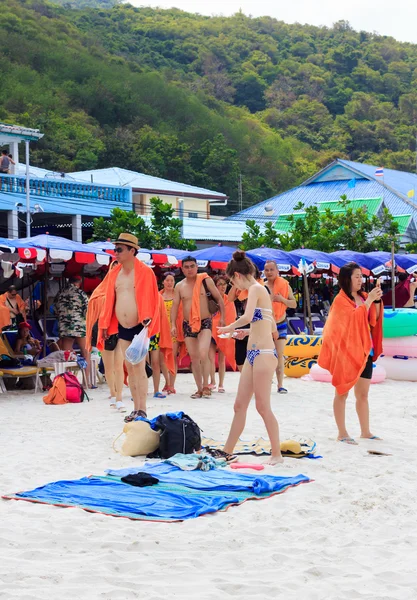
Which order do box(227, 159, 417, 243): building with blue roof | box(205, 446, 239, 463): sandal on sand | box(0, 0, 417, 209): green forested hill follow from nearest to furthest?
box(205, 446, 239, 463): sandal on sand → box(227, 159, 417, 243): building with blue roof → box(0, 0, 417, 209): green forested hill

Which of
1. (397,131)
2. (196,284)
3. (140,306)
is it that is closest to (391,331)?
(196,284)

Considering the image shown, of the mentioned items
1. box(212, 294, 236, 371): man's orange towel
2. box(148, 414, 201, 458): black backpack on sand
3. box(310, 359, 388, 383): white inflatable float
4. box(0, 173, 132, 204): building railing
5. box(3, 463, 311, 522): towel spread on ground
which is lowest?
box(310, 359, 388, 383): white inflatable float

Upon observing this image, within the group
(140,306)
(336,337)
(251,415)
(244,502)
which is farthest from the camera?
(251,415)

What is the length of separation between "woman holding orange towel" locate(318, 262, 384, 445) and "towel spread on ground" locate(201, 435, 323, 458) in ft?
1.51

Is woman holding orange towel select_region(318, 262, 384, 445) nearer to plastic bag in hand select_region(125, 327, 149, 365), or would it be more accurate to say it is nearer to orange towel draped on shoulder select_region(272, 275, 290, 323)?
plastic bag in hand select_region(125, 327, 149, 365)

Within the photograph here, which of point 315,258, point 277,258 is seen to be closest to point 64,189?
point 315,258

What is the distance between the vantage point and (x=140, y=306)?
7.89 metres

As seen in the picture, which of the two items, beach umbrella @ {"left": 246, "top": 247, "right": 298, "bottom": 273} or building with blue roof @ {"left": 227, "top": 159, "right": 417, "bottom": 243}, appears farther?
building with blue roof @ {"left": 227, "top": 159, "right": 417, "bottom": 243}

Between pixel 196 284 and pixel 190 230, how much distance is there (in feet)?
72.0

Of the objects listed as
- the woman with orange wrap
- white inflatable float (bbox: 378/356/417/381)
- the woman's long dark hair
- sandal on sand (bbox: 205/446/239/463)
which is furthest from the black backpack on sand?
white inflatable float (bbox: 378/356/417/381)

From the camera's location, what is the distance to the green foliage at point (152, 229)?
23453mm

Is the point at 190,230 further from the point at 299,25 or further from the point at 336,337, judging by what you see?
the point at 299,25

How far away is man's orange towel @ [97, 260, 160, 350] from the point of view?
789 centimetres

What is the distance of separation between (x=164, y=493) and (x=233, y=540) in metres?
0.92
